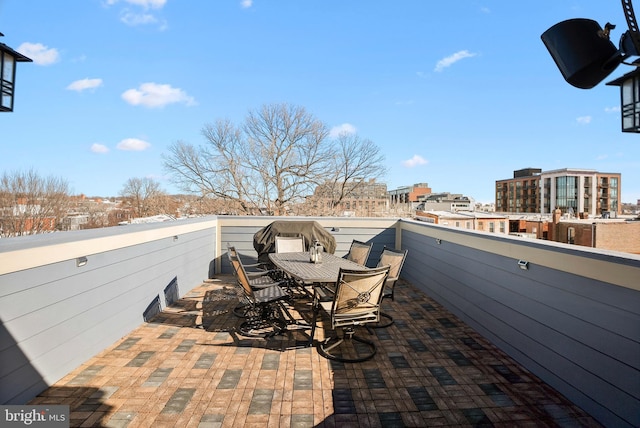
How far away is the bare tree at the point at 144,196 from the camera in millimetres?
20309

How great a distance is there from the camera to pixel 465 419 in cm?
228

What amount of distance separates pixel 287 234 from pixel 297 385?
3631mm

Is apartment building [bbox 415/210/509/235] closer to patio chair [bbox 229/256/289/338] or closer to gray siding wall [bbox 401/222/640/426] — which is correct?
gray siding wall [bbox 401/222/640/426]

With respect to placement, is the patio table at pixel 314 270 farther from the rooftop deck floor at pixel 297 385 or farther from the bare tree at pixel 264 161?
the bare tree at pixel 264 161

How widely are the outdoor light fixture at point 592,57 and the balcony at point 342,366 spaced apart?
969 mm

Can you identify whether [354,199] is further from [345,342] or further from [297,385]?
[297,385]

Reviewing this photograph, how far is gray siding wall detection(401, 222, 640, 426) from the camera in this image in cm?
208

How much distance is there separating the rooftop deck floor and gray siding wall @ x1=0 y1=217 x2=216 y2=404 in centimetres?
17

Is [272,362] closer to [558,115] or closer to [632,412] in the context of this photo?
[632,412]

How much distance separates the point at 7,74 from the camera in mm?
3447

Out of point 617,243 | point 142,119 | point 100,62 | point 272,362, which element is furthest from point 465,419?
point 142,119

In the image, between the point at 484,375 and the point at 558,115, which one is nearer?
the point at 484,375

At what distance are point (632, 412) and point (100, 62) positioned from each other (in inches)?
720

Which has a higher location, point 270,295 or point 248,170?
point 248,170
